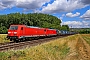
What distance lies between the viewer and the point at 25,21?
132 metres

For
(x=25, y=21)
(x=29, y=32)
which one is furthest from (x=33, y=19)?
(x=29, y=32)

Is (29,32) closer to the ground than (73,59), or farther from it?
farther from it

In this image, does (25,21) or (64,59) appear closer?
(64,59)

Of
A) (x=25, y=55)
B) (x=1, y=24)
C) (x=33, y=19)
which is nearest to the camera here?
(x=25, y=55)

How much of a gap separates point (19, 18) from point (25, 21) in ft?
16.1

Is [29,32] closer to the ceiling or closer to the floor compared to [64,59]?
closer to the ceiling

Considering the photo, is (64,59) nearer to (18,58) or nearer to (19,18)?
(18,58)

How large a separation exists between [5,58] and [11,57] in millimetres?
747

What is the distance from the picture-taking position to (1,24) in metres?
125

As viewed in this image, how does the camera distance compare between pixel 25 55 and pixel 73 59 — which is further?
pixel 73 59

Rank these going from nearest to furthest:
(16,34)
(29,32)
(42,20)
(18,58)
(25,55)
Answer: (18,58) → (25,55) → (16,34) → (29,32) → (42,20)

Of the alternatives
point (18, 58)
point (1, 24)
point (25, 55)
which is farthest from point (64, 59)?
point (1, 24)

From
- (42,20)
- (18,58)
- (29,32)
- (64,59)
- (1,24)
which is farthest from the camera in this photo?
(42,20)

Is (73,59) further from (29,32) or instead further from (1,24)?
(1,24)
